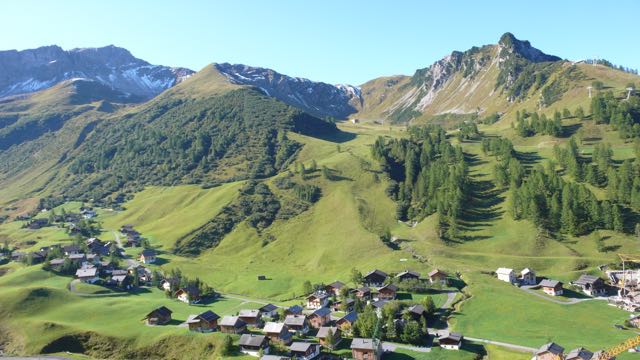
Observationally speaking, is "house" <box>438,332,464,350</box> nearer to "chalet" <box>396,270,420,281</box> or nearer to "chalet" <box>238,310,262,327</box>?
"chalet" <box>396,270,420,281</box>

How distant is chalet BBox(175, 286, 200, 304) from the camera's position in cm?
14200

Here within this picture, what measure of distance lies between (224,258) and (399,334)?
99733 millimetres

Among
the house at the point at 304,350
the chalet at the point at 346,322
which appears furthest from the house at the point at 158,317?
the chalet at the point at 346,322

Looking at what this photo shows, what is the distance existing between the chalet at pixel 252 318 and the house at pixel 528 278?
71.9m

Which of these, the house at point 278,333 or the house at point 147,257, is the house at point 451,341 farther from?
the house at point 147,257

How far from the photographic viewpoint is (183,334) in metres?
110

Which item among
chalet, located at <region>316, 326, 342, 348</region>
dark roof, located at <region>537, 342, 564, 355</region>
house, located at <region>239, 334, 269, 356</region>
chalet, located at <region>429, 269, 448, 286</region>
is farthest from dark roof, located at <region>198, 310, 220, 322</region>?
dark roof, located at <region>537, 342, 564, 355</region>

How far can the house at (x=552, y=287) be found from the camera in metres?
126

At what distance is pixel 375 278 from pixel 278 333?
1597 inches

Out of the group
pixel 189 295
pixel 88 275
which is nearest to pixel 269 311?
pixel 189 295

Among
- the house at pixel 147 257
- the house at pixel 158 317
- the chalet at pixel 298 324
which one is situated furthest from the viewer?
the house at pixel 147 257

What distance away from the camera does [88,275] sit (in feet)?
514

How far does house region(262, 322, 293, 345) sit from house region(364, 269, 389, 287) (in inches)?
1431

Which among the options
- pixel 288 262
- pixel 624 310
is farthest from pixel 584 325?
pixel 288 262
